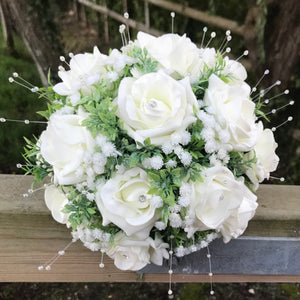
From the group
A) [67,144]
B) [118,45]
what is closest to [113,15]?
[118,45]

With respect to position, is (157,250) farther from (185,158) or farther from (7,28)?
(7,28)

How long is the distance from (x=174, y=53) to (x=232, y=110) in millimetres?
168

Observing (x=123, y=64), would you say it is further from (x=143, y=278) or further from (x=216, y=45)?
(x=216, y=45)

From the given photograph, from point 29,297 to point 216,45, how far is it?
187cm

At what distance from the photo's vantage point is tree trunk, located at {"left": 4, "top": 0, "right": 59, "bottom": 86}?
191cm

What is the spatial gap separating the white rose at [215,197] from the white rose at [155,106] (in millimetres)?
112

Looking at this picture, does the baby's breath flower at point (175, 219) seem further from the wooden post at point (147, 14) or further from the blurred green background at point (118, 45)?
the wooden post at point (147, 14)

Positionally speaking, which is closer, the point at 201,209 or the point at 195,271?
the point at 201,209

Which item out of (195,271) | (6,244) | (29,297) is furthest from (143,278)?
(29,297)

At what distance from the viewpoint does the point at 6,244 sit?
0.99 metres

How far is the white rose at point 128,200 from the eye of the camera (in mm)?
651

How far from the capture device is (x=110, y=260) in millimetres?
1044

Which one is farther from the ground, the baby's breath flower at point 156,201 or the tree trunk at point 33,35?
the baby's breath flower at point 156,201

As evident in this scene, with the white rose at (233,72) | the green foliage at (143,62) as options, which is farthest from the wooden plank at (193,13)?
the green foliage at (143,62)
